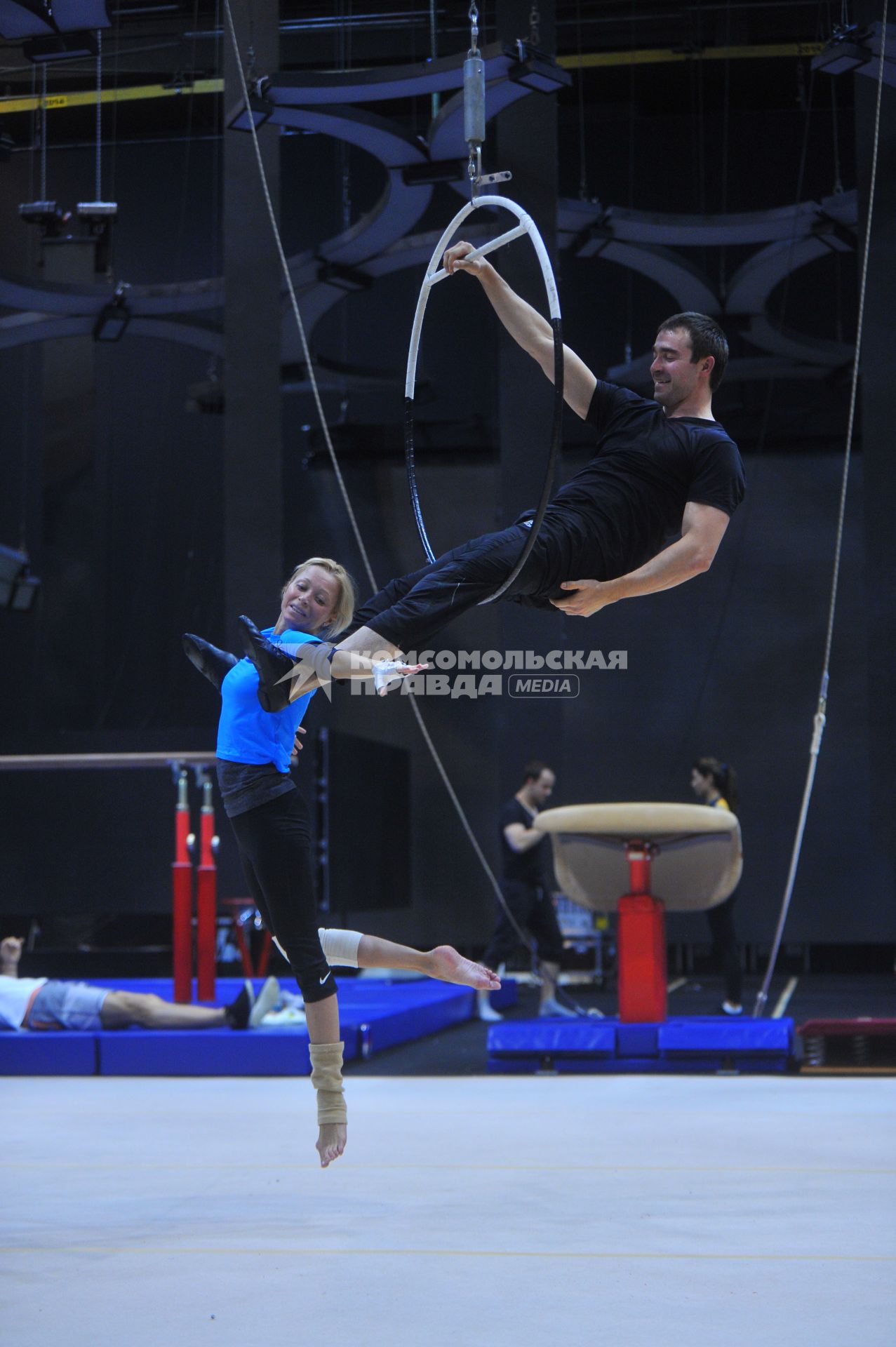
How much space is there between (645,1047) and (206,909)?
2369 mm

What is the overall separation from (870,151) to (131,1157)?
25.4ft

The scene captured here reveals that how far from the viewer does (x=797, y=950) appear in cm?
1211

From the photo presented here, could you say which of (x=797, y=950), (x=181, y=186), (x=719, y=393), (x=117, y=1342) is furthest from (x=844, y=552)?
(x=117, y=1342)

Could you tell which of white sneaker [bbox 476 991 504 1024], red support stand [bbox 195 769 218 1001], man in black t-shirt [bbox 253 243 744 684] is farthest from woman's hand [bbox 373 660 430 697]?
white sneaker [bbox 476 991 504 1024]

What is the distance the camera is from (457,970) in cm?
390

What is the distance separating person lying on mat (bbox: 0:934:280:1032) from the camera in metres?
6.82

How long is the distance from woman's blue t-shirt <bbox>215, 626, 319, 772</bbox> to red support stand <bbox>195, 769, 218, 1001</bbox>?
368 cm

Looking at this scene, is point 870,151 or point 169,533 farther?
point 169,533

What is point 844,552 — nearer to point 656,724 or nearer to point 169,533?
point 656,724

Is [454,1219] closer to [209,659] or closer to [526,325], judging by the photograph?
[209,659]

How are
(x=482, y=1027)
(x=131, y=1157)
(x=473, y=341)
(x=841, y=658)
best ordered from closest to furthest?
(x=131, y=1157) < (x=482, y=1027) < (x=841, y=658) < (x=473, y=341)

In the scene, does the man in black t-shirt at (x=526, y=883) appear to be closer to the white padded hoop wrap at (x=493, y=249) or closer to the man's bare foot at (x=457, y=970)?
the man's bare foot at (x=457, y=970)

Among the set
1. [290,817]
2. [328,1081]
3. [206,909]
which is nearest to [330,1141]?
[328,1081]

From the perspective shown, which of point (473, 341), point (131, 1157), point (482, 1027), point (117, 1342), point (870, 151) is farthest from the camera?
point (473, 341)
